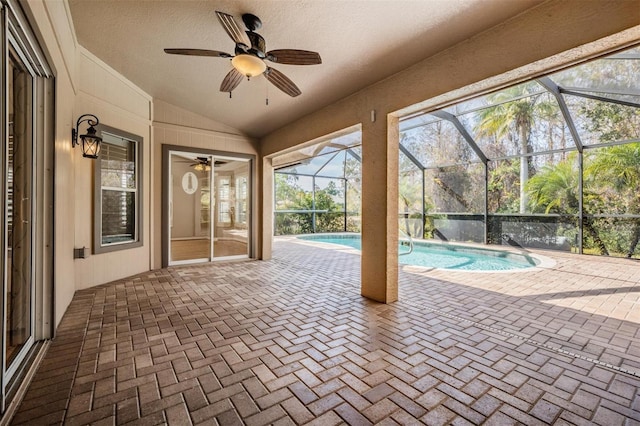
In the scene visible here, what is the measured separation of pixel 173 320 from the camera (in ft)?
10.1

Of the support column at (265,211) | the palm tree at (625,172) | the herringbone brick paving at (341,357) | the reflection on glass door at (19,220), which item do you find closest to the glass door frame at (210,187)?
the support column at (265,211)

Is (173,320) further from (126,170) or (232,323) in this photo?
(126,170)

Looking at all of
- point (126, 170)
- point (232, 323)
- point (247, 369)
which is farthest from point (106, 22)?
point (247, 369)

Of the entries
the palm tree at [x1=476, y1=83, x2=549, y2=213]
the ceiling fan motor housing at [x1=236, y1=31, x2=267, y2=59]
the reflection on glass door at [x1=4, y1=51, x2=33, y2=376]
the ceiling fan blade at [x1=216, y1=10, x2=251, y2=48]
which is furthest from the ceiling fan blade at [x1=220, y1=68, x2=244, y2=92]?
the palm tree at [x1=476, y1=83, x2=549, y2=213]

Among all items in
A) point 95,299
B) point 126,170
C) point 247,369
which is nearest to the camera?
point 247,369

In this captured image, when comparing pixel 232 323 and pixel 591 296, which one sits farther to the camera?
pixel 591 296

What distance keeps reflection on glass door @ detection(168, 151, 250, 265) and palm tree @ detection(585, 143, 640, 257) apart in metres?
8.42

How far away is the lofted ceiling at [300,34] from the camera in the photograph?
2.59 m

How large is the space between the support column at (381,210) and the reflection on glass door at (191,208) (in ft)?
12.6

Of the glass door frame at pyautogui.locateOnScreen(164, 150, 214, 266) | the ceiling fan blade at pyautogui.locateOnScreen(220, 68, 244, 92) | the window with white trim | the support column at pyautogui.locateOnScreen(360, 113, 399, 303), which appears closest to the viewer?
the ceiling fan blade at pyautogui.locateOnScreen(220, 68, 244, 92)

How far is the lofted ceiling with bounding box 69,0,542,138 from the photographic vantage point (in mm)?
2588

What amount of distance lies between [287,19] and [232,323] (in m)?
A: 3.16

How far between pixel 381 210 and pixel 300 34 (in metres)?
2.24

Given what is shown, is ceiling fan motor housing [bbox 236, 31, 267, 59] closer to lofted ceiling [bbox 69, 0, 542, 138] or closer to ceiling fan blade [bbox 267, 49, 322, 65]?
ceiling fan blade [bbox 267, 49, 322, 65]
